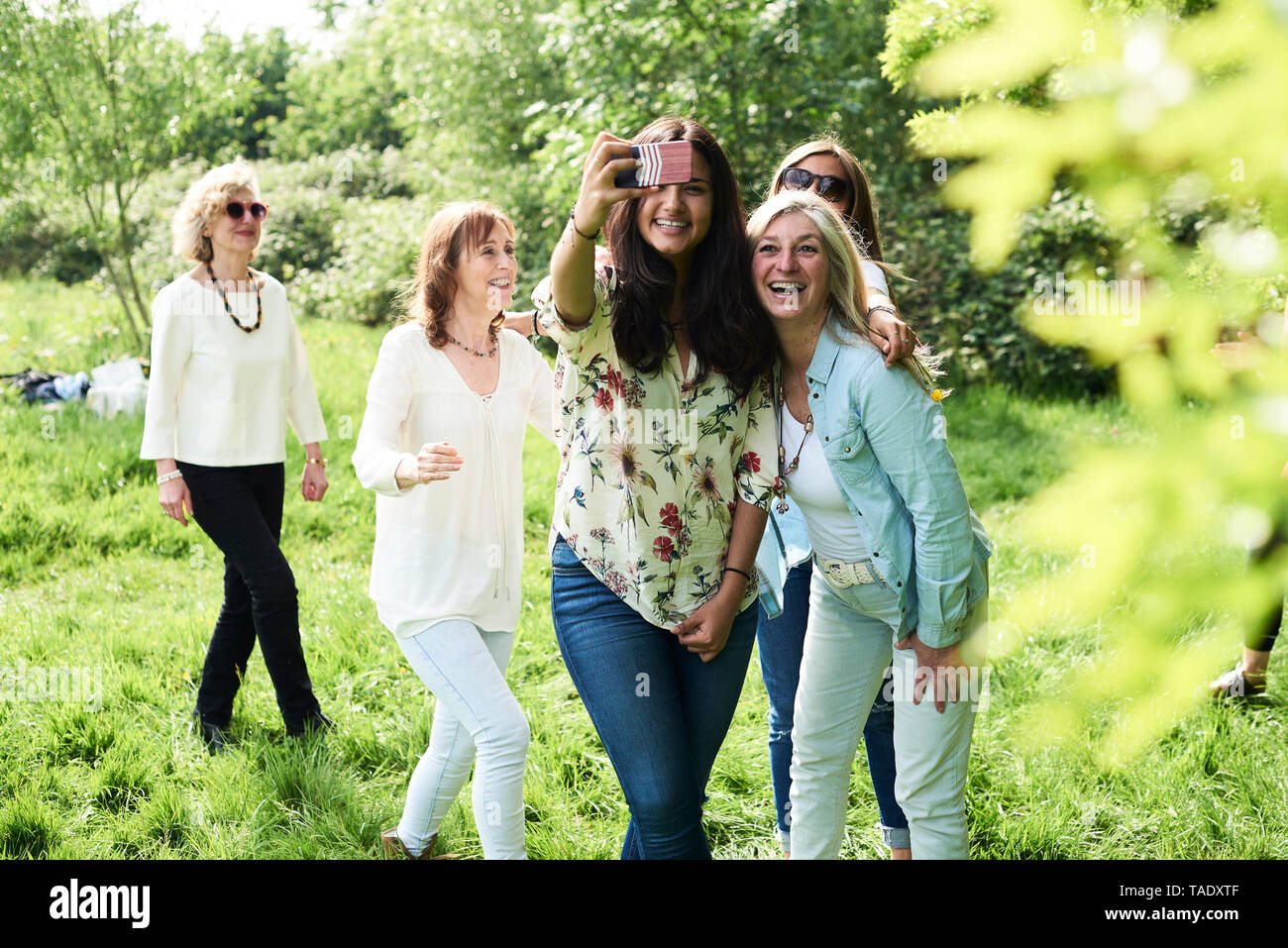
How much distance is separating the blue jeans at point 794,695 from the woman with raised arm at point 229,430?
1.76 meters

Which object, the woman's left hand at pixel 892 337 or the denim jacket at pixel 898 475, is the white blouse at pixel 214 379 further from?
the woman's left hand at pixel 892 337

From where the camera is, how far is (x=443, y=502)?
292cm

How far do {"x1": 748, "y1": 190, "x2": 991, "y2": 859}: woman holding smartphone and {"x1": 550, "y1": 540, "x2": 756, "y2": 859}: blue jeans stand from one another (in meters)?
0.42

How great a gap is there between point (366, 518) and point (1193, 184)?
6.07m

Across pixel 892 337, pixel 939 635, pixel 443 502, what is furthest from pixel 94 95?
pixel 939 635

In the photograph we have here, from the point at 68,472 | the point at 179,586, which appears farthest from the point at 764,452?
the point at 68,472

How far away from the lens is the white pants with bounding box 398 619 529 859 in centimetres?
272

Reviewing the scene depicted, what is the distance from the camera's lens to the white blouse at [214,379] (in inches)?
147

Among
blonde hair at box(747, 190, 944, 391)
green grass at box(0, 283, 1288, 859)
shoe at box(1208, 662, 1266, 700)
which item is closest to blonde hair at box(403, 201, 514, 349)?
blonde hair at box(747, 190, 944, 391)

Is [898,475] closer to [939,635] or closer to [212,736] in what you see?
[939,635]

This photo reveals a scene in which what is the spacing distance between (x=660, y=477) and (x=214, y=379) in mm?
2201

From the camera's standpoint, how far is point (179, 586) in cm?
547
